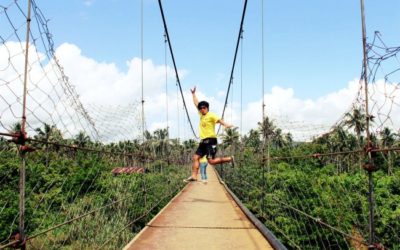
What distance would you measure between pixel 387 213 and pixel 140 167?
22.7 metres

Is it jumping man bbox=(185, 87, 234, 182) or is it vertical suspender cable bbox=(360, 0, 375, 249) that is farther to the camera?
jumping man bbox=(185, 87, 234, 182)

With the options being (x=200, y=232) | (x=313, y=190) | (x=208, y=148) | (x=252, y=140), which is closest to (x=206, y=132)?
(x=208, y=148)

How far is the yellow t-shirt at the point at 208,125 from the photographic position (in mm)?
5723

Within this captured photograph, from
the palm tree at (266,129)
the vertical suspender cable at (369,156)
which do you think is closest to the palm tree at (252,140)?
the palm tree at (266,129)

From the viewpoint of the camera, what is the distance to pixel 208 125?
575cm

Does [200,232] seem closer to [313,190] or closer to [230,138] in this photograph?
[230,138]

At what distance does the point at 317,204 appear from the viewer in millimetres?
23578

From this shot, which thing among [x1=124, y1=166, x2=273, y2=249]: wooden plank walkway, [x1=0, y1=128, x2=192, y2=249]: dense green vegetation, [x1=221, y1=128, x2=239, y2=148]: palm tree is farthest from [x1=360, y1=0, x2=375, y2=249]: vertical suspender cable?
[x1=221, y1=128, x2=239, y2=148]: palm tree

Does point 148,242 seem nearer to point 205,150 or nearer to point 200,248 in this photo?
point 200,248

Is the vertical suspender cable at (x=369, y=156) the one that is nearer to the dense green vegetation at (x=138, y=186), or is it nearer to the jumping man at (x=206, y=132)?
the dense green vegetation at (x=138, y=186)

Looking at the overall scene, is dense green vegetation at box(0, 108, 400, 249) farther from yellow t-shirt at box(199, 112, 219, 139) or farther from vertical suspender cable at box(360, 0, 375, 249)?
yellow t-shirt at box(199, 112, 219, 139)

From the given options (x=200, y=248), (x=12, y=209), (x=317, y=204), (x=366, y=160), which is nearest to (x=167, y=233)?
(x=200, y=248)

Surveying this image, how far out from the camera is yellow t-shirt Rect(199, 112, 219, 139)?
18.8 feet

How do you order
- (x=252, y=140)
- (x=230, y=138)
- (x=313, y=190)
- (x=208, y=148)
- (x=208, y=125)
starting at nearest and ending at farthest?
1. (x=208, y=125)
2. (x=208, y=148)
3. (x=230, y=138)
4. (x=313, y=190)
5. (x=252, y=140)
